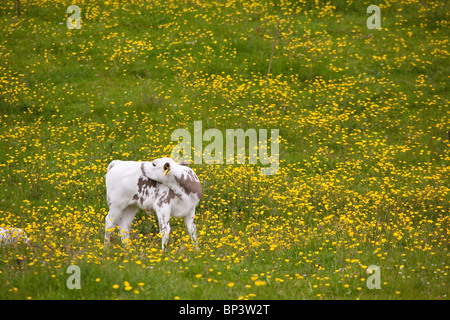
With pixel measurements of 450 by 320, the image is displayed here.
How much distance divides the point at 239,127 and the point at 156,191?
7369 mm

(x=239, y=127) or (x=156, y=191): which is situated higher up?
(x=156, y=191)

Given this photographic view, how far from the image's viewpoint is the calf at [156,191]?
334 inches

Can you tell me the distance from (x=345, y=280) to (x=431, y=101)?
12.0 meters

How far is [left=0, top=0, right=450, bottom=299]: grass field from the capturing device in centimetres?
721

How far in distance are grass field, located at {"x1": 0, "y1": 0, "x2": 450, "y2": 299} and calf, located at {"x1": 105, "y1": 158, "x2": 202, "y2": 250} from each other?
446mm

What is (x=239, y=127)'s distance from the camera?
51.0 feet

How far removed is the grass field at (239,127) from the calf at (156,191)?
45 cm

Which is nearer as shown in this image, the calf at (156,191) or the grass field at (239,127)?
the grass field at (239,127)

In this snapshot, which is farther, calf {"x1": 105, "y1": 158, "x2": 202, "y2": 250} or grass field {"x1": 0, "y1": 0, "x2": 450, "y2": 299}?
calf {"x1": 105, "y1": 158, "x2": 202, "y2": 250}

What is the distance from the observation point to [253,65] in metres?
18.7

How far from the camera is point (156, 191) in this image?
859cm

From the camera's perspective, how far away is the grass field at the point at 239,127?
721 centimetres

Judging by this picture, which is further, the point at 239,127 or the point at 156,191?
the point at 239,127

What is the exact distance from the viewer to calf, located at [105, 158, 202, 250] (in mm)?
8477
